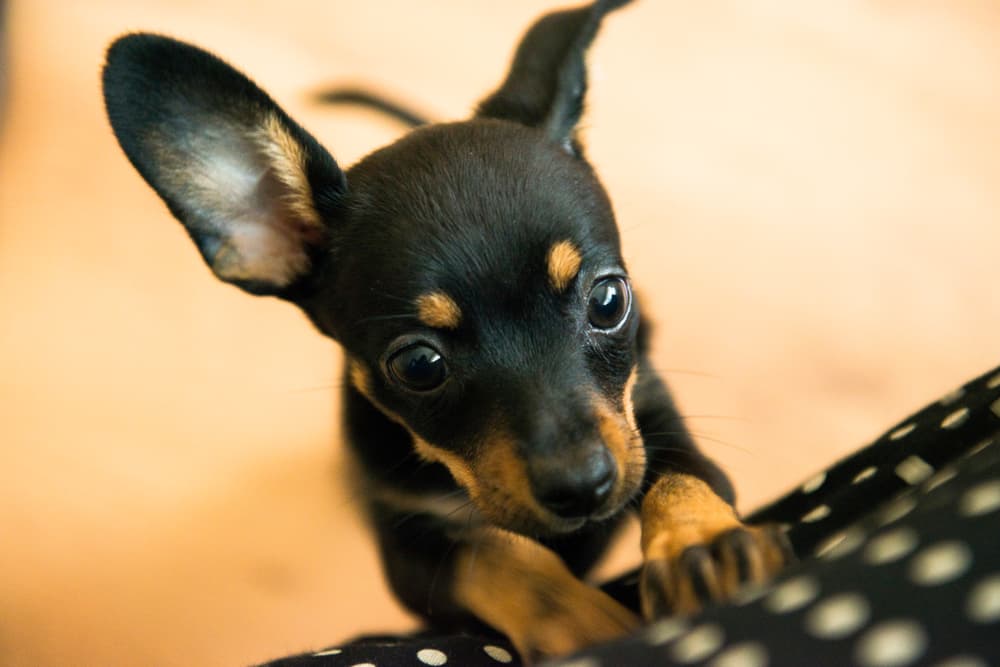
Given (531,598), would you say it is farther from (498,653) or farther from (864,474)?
(864,474)

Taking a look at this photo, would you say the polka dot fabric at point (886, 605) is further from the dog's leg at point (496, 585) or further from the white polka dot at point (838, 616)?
the dog's leg at point (496, 585)

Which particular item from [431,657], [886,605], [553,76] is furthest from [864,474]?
[553,76]

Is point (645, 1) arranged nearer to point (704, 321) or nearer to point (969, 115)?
point (969, 115)

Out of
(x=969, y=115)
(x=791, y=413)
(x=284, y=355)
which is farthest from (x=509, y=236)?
(x=969, y=115)

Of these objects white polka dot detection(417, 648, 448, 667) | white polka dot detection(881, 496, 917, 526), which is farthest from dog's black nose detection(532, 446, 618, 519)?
white polka dot detection(881, 496, 917, 526)

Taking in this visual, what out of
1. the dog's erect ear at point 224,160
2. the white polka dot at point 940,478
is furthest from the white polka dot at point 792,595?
the dog's erect ear at point 224,160

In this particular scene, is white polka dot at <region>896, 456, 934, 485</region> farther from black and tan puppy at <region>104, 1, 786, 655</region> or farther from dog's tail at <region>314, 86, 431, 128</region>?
dog's tail at <region>314, 86, 431, 128</region>

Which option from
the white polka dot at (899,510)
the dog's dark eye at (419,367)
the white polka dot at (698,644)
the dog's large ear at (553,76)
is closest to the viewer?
the white polka dot at (698,644)
